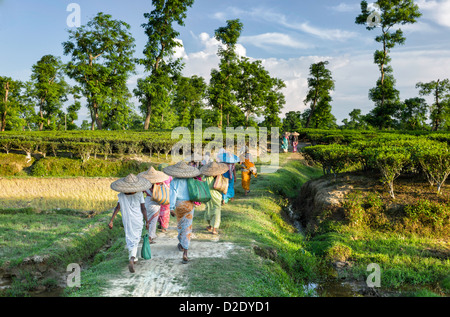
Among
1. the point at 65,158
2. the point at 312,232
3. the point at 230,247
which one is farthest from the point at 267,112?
the point at 230,247

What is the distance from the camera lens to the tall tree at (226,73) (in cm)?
3269

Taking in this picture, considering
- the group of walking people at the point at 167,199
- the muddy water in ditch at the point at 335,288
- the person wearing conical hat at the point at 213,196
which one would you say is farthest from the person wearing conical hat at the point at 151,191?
the muddy water in ditch at the point at 335,288

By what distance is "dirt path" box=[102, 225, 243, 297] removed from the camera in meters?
4.85

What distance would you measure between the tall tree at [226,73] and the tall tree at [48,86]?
73.5 ft

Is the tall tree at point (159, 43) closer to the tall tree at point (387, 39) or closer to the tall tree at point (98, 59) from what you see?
the tall tree at point (98, 59)

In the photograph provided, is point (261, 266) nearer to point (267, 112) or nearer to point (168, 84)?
point (168, 84)

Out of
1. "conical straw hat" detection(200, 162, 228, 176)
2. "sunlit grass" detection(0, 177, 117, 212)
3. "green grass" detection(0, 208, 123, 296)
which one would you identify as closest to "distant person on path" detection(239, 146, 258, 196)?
"conical straw hat" detection(200, 162, 228, 176)

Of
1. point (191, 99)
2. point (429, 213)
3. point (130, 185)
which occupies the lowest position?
point (429, 213)

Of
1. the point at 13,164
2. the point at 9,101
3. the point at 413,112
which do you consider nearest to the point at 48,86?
the point at 9,101

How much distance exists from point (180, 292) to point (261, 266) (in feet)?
6.11

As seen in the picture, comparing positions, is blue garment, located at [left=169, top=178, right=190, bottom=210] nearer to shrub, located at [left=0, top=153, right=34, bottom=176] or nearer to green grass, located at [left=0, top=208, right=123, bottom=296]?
green grass, located at [left=0, top=208, right=123, bottom=296]

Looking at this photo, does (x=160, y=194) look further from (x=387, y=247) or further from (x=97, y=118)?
(x=97, y=118)

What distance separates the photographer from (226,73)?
109ft

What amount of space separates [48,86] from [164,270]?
4289 centimetres
